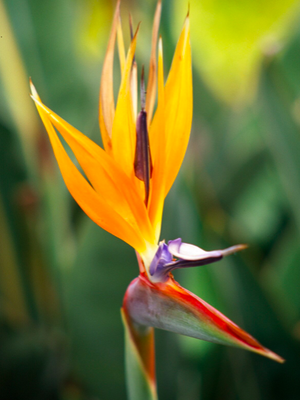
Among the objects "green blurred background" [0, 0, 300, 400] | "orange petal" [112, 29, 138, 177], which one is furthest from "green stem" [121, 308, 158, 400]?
"green blurred background" [0, 0, 300, 400]

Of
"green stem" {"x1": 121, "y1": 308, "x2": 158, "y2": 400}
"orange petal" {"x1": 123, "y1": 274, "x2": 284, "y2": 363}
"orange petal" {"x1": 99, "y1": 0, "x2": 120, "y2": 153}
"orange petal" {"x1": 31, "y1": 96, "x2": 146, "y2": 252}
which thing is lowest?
"green stem" {"x1": 121, "y1": 308, "x2": 158, "y2": 400}

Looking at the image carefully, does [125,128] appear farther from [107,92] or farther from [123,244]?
[123,244]

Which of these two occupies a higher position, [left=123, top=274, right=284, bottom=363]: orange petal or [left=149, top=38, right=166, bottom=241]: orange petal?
[left=149, top=38, right=166, bottom=241]: orange petal

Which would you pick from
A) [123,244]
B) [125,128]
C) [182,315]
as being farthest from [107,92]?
[123,244]

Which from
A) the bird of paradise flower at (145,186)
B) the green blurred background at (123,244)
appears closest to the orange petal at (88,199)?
the bird of paradise flower at (145,186)

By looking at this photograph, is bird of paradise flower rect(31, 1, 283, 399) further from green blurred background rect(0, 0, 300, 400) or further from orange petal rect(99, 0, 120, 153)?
green blurred background rect(0, 0, 300, 400)

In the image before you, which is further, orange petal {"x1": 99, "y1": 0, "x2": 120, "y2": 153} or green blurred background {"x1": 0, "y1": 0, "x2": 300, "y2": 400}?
green blurred background {"x1": 0, "y1": 0, "x2": 300, "y2": 400}
